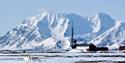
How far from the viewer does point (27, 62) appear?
69.9 metres

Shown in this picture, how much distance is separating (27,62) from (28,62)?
159mm

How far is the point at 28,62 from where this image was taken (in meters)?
69.9
